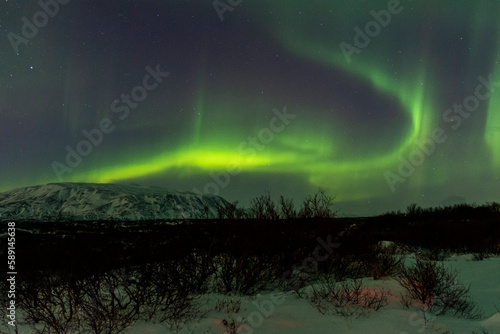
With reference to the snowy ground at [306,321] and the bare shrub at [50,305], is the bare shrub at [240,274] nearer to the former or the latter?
the snowy ground at [306,321]

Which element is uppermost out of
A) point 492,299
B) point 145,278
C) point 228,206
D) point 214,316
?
point 228,206

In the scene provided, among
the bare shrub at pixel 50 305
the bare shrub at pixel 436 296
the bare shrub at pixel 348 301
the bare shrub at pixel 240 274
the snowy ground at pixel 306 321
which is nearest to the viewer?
the snowy ground at pixel 306 321

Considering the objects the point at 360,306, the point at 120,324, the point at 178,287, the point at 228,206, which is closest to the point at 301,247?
the point at 228,206

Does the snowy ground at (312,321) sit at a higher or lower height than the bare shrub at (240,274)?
lower

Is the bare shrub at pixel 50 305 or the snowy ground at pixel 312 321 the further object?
the bare shrub at pixel 50 305

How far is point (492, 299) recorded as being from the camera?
9180mm

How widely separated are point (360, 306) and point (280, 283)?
285cm

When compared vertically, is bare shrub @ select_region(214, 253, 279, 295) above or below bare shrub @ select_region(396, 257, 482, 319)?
above

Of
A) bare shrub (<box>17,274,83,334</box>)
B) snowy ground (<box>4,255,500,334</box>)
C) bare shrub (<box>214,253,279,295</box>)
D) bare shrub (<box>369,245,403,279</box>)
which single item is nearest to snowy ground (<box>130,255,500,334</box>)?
snowy ground (<box>4,255,500,334</box>)

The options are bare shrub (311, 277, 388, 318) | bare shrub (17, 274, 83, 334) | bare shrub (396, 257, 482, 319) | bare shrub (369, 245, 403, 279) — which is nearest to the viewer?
bare shrub (17, 274, 83, 334)

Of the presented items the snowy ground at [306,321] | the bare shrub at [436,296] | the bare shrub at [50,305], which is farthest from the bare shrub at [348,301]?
the bare shrub at [50,305]

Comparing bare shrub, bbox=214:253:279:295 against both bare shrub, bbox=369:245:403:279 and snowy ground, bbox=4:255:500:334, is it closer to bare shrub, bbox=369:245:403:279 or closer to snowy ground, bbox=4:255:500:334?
snowy ground, bbox=4:255:500:334

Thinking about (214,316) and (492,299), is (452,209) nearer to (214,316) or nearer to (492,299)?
(492,299)

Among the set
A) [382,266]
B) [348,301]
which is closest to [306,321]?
[348,301]
